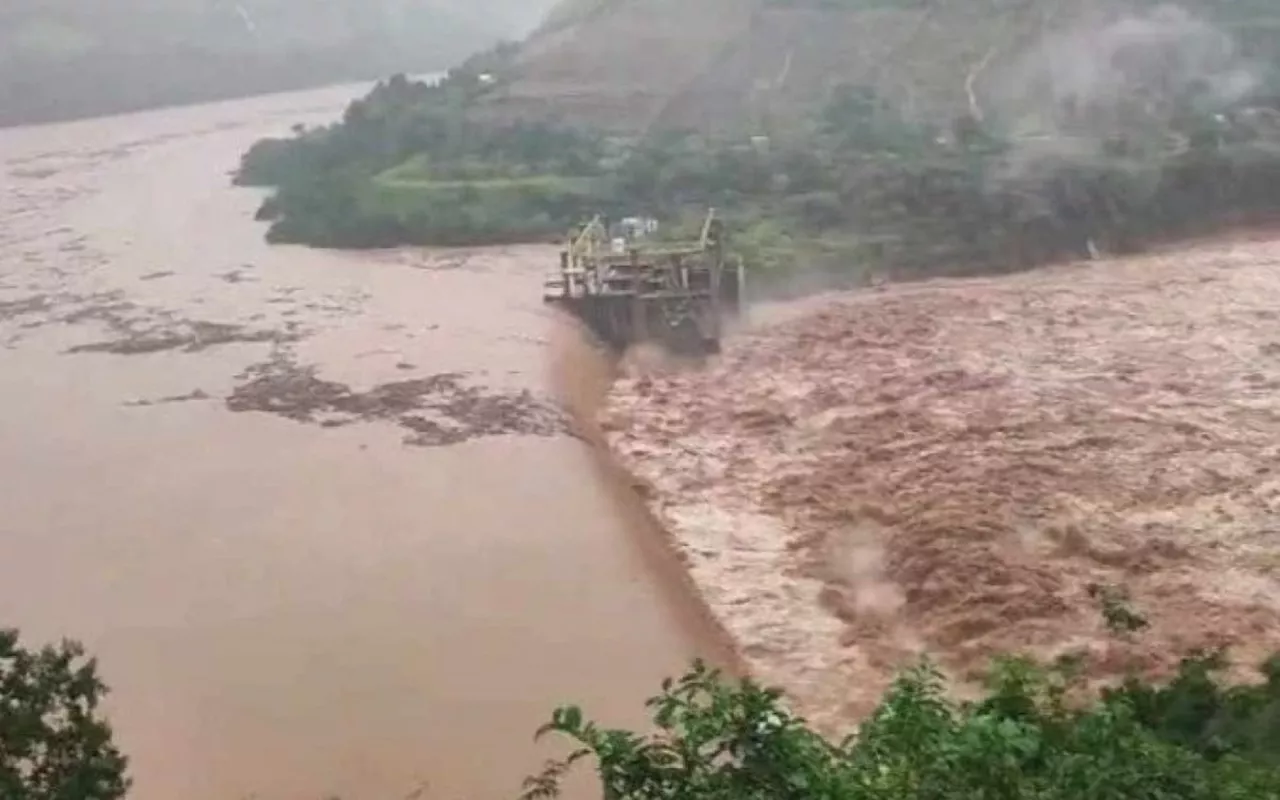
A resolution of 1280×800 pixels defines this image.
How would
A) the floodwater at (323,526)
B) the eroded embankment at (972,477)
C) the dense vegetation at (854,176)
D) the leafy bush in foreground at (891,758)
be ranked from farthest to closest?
the dense vegetation at (854,176) < the eroded embankment at (972,477) < the floodwater at (323,526) < the leafy bush in foreground at (891,758)

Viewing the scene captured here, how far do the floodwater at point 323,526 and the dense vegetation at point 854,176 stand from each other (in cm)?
231

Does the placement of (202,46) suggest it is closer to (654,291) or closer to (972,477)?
(654,291)

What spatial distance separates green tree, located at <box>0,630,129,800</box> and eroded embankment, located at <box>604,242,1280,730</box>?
5.14 metres

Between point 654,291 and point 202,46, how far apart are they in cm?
3218

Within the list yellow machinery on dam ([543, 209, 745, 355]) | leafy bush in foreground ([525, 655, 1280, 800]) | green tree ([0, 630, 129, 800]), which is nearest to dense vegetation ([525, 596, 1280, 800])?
leafy bush in foreground ([525, 655, 1280, 800])

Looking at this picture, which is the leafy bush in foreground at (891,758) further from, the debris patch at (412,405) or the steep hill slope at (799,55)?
the steep hill slope at (799,55)

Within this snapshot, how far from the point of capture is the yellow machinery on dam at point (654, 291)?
1919 cm

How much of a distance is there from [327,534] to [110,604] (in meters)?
2.03

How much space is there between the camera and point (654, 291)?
19625 millimetres

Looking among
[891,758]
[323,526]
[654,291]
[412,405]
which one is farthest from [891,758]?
[654,291]

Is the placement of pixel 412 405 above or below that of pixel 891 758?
below

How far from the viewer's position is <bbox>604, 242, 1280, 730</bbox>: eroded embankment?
37.4ft

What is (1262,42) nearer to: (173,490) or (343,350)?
(343,350)

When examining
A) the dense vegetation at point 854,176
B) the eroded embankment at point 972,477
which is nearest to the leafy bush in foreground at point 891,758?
the eroded embankment at point 972,477
